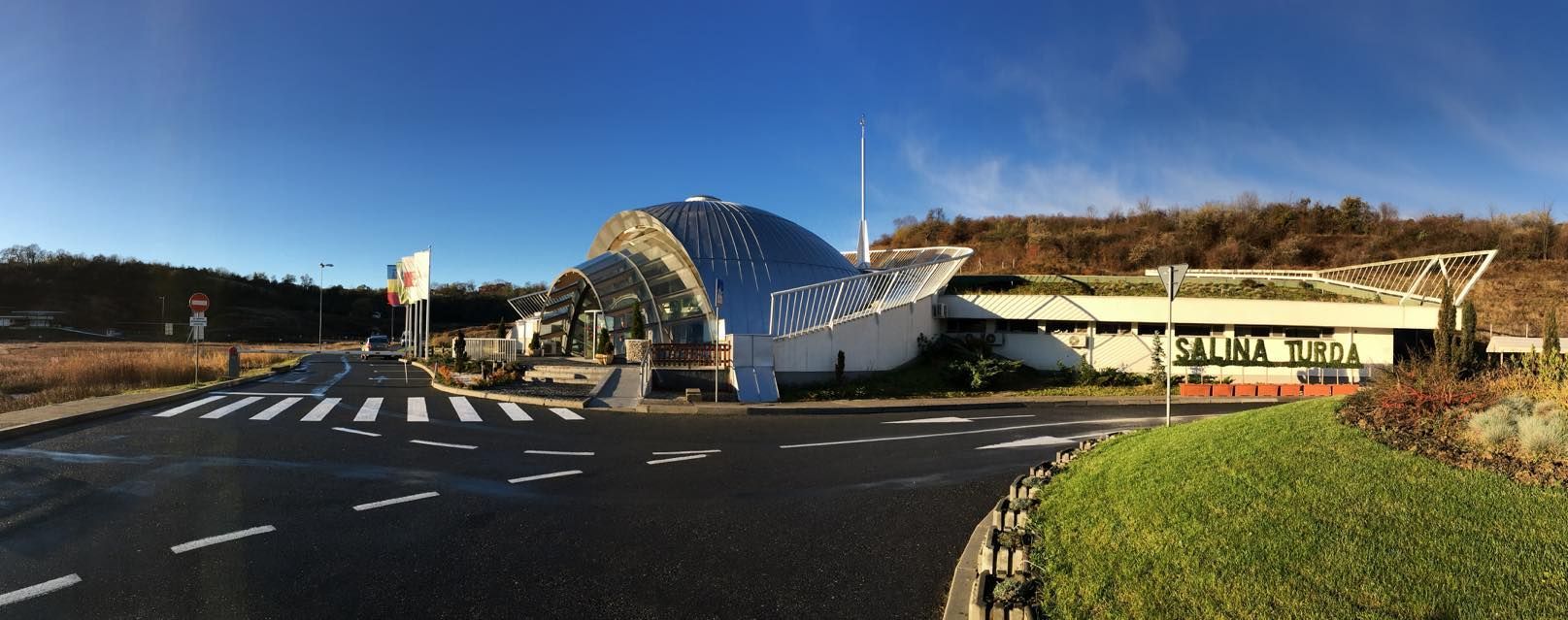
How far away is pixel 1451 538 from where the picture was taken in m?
3.79

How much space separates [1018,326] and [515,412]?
20.3 metres

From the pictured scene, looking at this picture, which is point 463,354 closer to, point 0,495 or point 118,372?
point 118,372

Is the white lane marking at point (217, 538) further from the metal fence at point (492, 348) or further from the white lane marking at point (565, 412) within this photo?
the metal fence at point (492, 348)

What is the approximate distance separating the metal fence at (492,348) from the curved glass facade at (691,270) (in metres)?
3.26

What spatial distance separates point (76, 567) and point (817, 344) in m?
16.4

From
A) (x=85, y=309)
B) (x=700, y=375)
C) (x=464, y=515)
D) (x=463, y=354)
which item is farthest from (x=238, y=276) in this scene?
(x=464, y=515)

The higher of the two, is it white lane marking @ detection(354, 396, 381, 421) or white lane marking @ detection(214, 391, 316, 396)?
white lane marking @ detection(214, 391, 316, 396)

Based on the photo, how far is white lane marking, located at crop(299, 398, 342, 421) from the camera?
43.1 ft

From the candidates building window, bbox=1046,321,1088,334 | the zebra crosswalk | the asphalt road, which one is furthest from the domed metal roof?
the asphalt road

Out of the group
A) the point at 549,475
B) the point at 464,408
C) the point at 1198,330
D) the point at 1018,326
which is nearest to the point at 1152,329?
the point at 1198,330

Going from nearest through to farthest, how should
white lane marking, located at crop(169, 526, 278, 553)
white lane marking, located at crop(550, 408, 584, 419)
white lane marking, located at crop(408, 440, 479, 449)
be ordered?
white lane marking, located at crop(169, 526, 278, 553)
white lane marking, located at crop(408, 440, 479, 449)
white lane marking, located at crop(550, 408, 584, 419)

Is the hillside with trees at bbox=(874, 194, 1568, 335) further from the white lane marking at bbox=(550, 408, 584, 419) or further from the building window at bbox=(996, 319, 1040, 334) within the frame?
the white lane marking at bbox=(550, 408, 584, 419)

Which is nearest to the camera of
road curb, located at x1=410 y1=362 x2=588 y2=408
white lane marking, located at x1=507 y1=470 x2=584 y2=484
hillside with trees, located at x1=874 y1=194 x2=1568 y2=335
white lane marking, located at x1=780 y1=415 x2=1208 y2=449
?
white lane marking, located at x1=507 y1=470 x2=584 y2=484

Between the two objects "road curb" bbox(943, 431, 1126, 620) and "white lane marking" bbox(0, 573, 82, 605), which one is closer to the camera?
"road curb" bbox(943, 431, 1126, 620)
